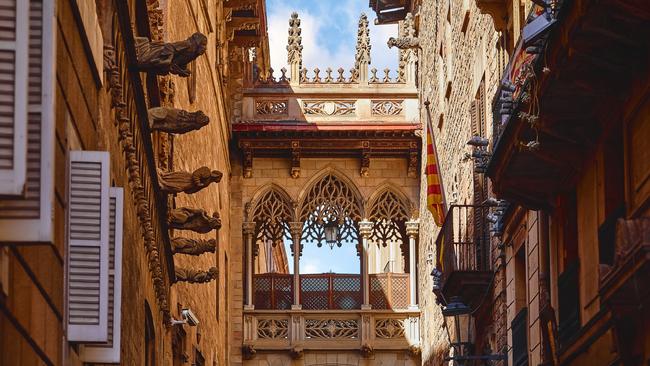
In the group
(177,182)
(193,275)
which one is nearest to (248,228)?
(193,275)

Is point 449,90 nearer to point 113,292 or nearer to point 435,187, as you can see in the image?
point 435,187

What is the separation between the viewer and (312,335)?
3909 cm

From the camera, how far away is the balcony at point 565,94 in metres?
13.0

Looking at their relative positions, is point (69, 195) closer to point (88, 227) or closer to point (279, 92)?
point (88, 227)

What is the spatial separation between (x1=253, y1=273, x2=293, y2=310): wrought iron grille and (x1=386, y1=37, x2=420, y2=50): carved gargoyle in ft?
19.2

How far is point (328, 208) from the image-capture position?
3994cm

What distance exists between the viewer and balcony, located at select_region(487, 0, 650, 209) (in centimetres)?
1298

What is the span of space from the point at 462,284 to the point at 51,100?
58.4 feet

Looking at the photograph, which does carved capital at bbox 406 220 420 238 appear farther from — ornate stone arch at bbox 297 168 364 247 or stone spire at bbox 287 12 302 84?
stone spire at bbox 287 12 302 84

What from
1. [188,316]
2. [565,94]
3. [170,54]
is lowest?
[565,94]

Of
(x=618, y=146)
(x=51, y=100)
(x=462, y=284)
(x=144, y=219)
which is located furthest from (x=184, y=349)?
(x=51, y=100)

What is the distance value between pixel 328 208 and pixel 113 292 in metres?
29.0

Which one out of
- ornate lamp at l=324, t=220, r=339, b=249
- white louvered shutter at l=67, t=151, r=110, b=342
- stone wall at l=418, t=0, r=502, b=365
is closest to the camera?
white louvered shutter at l=67, t=151, r=110, b=342

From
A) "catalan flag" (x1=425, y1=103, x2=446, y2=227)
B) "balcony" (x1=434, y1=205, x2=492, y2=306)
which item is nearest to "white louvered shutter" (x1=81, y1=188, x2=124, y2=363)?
"balcony" (x1=434, y1=205, x2=492, y2=306)
